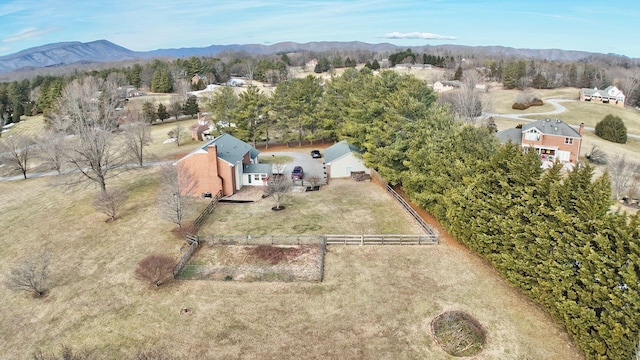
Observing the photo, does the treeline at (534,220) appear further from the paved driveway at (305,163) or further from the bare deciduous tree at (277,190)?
the paved driveway at (305,163)

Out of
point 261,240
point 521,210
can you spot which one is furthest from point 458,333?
point 261,240

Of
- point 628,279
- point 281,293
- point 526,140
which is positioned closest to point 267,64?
point 526,140

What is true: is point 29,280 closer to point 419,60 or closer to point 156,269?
point 156,269

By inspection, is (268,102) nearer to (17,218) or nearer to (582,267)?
(17,218)

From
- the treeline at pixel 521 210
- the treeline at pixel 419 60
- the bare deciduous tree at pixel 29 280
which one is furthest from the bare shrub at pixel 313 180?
the treeline at pixel 419 60

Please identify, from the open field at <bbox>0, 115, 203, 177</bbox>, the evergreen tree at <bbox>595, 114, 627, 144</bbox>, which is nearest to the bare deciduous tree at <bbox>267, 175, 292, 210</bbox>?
the open field at <bbox>0, 115, 203, 177</bbox>

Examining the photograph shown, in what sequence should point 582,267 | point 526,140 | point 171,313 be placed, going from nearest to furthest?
point 582,267, point 171,313, point 526,140

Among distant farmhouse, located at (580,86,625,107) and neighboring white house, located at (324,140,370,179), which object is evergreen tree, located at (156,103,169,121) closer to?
neighboring white house, located at (324,140,370,179)
